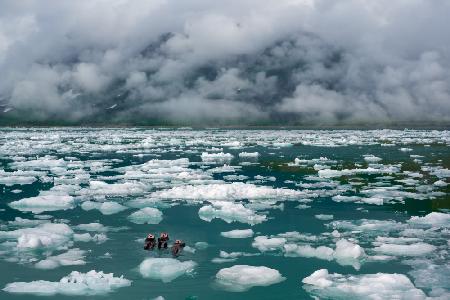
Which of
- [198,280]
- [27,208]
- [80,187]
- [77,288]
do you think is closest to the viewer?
[77,288]

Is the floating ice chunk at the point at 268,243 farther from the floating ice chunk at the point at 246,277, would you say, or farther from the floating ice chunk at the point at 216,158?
the floating ice chunk at the point at 216,158

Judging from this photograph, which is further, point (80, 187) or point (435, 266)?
point (80, 187)

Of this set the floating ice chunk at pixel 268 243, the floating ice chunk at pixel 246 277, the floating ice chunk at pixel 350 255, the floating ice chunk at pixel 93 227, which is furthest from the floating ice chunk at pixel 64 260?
the floating ice chunk at pixel 350 255

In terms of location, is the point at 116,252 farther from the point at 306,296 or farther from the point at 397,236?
the point at 397,236

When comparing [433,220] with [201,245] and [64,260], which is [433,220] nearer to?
[201,245]

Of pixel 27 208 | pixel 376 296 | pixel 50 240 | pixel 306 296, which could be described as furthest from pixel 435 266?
pixel 27 208

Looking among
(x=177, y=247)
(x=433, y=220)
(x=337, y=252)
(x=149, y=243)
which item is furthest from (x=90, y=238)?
(x=433, y=220)
